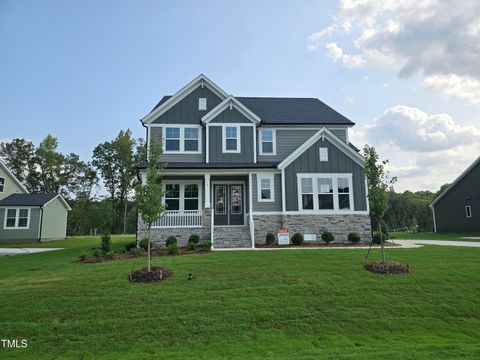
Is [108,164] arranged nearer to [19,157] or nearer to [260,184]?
[19,157]

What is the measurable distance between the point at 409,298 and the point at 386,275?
4.90ft

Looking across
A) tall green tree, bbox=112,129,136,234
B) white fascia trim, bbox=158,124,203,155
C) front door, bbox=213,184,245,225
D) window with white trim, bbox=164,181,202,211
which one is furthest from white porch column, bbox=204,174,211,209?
tall green tree, bbox=112,129,136,234

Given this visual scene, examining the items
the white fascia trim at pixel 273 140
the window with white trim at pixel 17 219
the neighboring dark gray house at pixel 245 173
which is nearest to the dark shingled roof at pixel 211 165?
the neighboring dark gray house at pixel 245 173

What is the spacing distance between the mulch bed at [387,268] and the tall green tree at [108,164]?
48396 millimetres

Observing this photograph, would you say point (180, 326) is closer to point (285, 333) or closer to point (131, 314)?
point (131, 314)

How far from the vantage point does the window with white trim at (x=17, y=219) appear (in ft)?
91.9

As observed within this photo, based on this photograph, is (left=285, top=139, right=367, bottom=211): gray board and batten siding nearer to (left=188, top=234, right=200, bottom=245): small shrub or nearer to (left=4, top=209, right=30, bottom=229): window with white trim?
(left=188, top=234, right=200, bottom=245): small shrub

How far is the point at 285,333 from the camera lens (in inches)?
251

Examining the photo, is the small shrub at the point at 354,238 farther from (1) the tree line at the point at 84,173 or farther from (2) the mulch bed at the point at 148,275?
(1) the tree line at the point at 84,173

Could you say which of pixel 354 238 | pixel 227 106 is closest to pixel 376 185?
pixel 354 238

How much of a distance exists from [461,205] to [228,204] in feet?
78.7

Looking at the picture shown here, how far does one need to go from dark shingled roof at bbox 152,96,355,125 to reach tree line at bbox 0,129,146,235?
32624 millimetres

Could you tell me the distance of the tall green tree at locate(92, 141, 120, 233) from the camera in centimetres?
5197

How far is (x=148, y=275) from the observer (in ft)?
29.9
